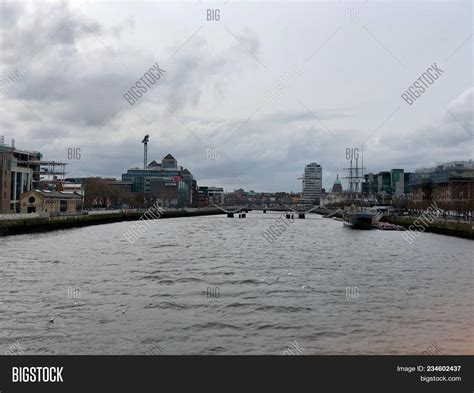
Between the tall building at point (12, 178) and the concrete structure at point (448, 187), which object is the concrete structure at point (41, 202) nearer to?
the tall building at point (12, 178)

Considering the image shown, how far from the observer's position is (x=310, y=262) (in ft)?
107

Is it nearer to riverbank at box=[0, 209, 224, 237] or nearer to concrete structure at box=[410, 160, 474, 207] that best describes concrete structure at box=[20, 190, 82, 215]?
riverbank at box=[0, 209, 224, 237]

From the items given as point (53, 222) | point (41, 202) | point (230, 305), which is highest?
point (41, 202)

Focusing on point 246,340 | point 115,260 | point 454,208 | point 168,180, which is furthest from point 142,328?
point 168,180

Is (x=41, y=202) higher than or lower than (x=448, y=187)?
lower

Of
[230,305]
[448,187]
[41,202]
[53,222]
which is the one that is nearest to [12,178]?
[41,202]

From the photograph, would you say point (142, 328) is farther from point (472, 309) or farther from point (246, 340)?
point (472, 309)
